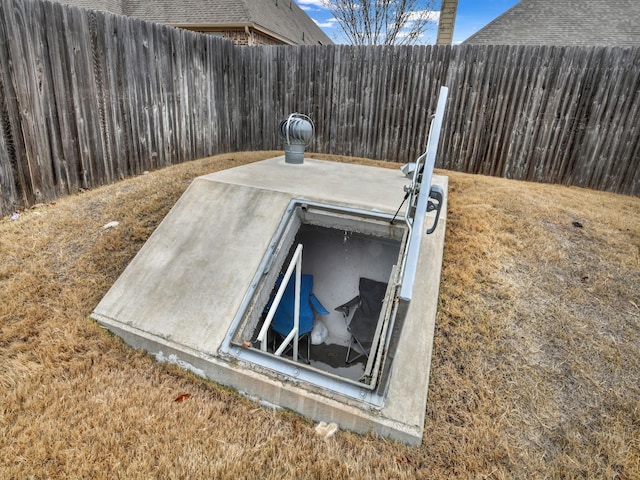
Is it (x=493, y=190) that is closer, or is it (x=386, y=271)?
(x=386, y=271)

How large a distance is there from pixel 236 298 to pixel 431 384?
1.59 meters

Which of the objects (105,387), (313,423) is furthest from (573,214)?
(105,387)

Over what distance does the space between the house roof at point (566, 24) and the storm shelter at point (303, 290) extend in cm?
859

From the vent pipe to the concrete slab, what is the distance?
1216 mm

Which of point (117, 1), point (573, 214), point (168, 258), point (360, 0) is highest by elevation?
point (360, 0)

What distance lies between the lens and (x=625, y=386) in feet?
7.75

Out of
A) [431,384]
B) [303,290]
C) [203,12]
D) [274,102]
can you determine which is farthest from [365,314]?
[203,12]

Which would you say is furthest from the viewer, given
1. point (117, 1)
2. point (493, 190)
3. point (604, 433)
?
point (117, 1)

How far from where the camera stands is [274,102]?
25.0 feet

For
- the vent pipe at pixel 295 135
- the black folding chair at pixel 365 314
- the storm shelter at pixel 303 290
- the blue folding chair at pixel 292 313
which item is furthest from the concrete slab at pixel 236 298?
the vent pipe at pixel 295 135

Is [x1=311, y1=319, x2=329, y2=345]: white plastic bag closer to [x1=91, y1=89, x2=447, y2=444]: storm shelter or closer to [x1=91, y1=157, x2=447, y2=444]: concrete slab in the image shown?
[x1=91, y1=89, x2=447, y2=444]: storm shelter

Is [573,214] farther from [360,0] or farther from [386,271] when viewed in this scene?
[360,0]

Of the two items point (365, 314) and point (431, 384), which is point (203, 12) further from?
point (431, 384)

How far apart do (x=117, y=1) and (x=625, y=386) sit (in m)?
17.1
